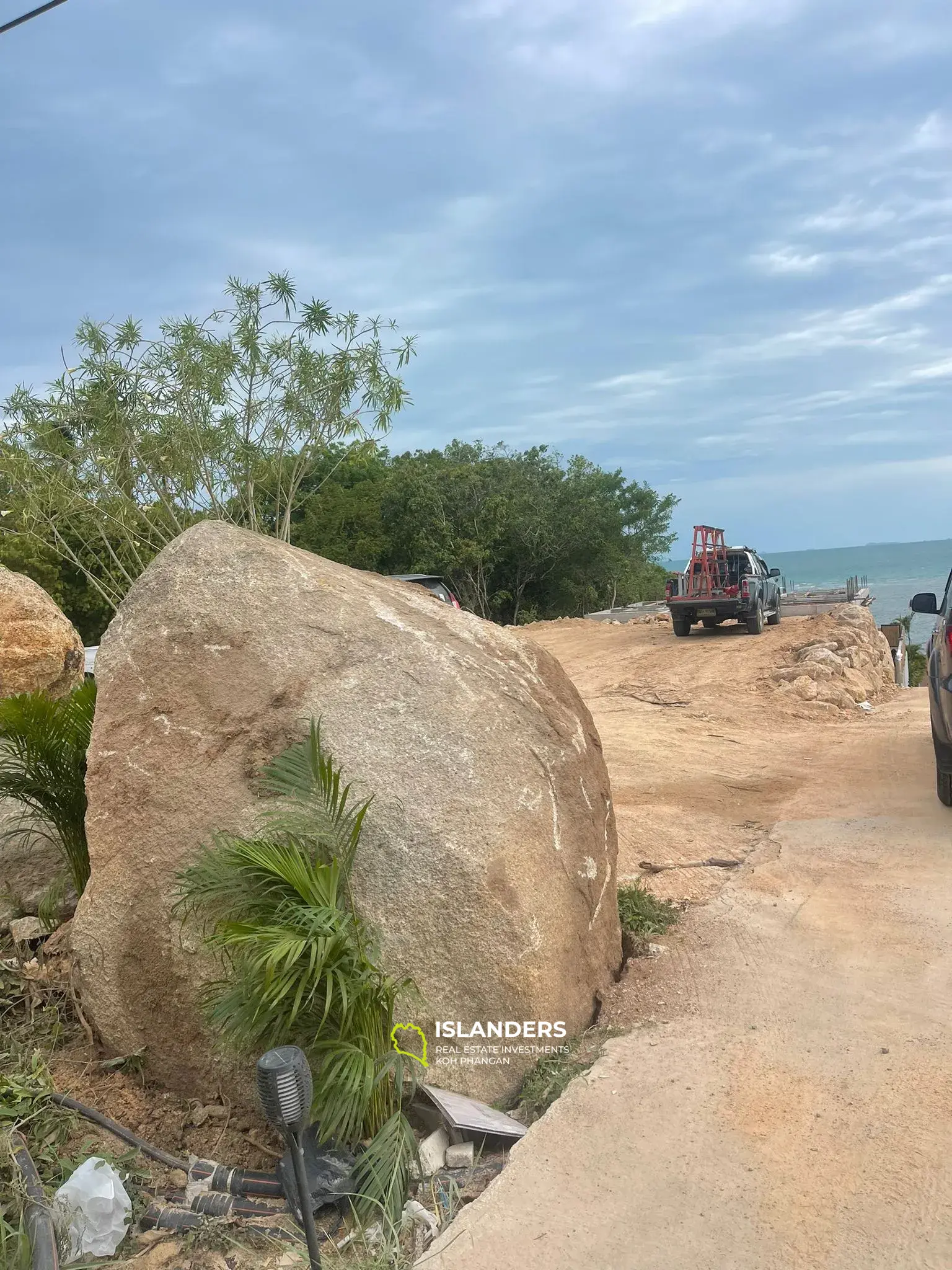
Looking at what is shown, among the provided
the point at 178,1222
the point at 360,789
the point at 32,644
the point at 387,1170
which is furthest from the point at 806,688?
the point at 178,1222

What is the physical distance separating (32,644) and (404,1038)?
6321mm

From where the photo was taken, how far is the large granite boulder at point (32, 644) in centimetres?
897

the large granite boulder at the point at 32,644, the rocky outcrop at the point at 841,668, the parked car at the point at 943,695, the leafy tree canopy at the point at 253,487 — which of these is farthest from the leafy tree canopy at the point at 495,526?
the parked car at the point at 943,695

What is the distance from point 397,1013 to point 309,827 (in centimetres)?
87

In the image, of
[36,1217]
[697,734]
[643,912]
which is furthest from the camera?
[697,734]

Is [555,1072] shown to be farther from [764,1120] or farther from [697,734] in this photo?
[697,734]

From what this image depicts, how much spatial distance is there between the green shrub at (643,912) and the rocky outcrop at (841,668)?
338 inches

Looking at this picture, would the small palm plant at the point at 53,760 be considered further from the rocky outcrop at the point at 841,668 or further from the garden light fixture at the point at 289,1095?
the rocky outcrop at the point at 841,668

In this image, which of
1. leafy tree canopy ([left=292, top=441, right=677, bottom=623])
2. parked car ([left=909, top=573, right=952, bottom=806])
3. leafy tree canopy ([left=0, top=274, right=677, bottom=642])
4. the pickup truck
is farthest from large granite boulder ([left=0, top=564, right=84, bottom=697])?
leafy tree canopy ([left=292, top=441, right=677, bottom=623])

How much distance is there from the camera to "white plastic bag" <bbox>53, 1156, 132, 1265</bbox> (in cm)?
367

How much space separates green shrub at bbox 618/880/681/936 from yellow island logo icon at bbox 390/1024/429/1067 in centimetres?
161

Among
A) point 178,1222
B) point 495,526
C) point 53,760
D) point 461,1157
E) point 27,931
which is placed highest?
point 495,526

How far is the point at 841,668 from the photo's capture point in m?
15.4

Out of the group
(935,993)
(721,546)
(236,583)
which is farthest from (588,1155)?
(721,546)
